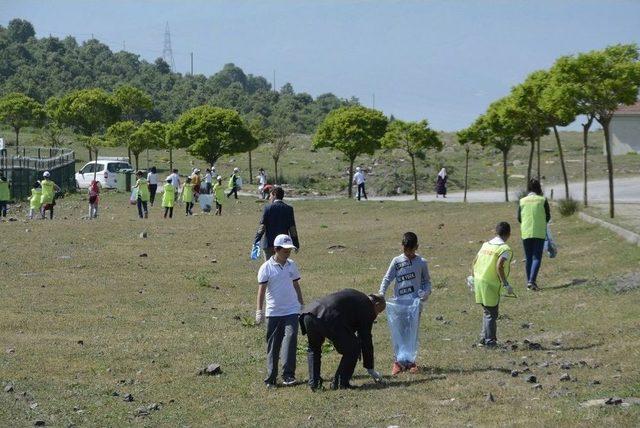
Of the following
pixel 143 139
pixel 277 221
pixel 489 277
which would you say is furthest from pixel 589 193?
pixel 489 277

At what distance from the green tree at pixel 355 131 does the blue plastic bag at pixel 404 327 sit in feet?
147

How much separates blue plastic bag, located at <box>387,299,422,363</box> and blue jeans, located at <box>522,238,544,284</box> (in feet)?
23.4

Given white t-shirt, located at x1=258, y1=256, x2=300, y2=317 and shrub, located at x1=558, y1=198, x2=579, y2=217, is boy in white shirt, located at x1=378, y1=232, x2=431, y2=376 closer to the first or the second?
white t-shirt, located at x1=258, y1=256, x2=300, y2=317

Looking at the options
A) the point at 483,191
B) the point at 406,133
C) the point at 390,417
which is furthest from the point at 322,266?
the point at 483,191

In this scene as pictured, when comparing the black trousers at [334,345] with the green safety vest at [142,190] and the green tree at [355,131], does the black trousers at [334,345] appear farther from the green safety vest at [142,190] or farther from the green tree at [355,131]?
the green tree at [355,131]

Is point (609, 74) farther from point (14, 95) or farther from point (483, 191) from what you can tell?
point (14, 95)

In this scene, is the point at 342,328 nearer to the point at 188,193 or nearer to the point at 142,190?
the point at 142,190

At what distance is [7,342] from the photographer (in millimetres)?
15281

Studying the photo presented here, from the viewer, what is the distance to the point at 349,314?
38.0 ft

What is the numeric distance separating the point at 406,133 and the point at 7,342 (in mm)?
39716

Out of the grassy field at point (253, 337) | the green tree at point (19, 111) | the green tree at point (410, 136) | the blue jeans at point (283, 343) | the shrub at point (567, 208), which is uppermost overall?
the green tree at point (19, 111)

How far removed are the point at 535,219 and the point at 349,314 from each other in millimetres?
8584

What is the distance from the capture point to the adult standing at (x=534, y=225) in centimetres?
1942

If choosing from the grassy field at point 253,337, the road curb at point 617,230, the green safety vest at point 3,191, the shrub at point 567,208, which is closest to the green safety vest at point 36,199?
the green safety vest at point 3,191
